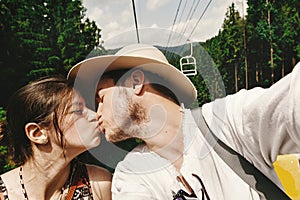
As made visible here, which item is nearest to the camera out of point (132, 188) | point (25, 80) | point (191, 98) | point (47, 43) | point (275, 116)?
point (275, 116)

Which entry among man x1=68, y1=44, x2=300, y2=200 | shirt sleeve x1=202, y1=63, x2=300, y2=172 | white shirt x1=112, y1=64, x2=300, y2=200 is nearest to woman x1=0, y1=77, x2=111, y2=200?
man x1=68, y1=44, x2=300, y2=200

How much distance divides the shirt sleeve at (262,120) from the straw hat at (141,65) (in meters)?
0.13

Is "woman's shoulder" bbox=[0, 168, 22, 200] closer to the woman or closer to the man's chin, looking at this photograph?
the woman

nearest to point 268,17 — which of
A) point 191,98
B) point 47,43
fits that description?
point 47,43

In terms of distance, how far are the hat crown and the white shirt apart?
117 millimetres

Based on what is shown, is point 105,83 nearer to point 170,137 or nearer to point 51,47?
point 170,137

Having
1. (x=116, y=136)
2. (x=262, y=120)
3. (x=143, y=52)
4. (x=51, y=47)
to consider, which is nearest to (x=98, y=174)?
(x=116, y=136)

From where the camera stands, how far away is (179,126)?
798 millimetres

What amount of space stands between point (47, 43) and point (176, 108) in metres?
4.13

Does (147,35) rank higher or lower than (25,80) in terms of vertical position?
higher

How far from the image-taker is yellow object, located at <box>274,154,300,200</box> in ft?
3.55

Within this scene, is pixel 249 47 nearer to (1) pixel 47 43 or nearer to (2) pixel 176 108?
(1) pixel 47 43

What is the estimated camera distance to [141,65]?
2.64 feet

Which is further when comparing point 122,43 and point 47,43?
point 47,43
